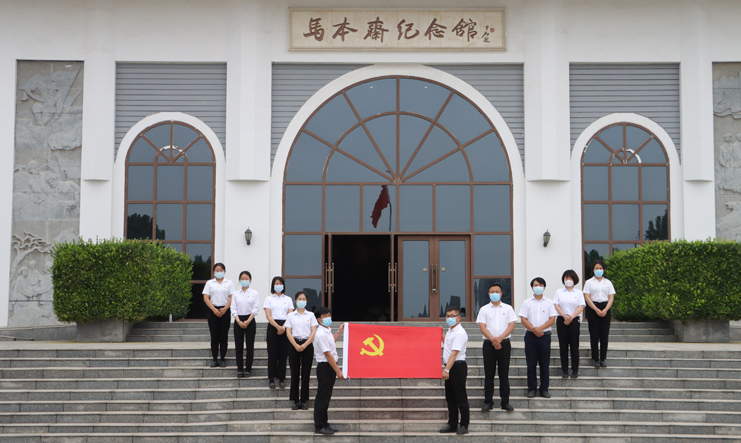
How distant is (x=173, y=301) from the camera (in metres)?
16.0

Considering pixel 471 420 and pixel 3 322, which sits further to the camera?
pixel 3 322

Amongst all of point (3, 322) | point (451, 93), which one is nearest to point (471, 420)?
point (451, 93)

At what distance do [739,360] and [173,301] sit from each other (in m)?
11.3

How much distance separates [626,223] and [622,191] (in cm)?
79

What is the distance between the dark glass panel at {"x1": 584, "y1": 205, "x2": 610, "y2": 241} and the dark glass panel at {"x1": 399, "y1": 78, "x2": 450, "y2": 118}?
4.39 m

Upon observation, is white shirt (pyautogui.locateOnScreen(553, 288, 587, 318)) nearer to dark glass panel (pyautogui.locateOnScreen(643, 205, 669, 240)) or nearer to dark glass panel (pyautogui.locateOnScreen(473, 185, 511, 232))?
dark glass panel (pyautogui.locateOnScreen(473, 185, 511, 232))

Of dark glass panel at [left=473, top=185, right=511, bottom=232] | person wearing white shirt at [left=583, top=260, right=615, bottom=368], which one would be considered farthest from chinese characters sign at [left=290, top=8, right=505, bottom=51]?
person wearing white shirt at [left=583, top=260, right=615, bottom=368]

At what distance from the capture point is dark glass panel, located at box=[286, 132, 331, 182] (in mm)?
17469

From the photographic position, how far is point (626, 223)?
56.8 feet

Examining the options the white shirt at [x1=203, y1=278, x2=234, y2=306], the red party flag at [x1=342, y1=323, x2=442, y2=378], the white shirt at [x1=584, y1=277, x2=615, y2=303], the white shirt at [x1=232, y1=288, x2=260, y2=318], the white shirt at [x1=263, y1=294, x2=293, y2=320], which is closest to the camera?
the red party flag at [x1=342, y1=323, x2=442, y2=378]

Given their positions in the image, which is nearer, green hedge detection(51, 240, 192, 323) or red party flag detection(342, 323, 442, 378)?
red party flag detection(342, 323, 442, 378)

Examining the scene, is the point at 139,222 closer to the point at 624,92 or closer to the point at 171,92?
the point at 171,92

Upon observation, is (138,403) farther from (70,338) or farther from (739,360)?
(739,360)

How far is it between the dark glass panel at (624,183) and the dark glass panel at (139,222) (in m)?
11.3
